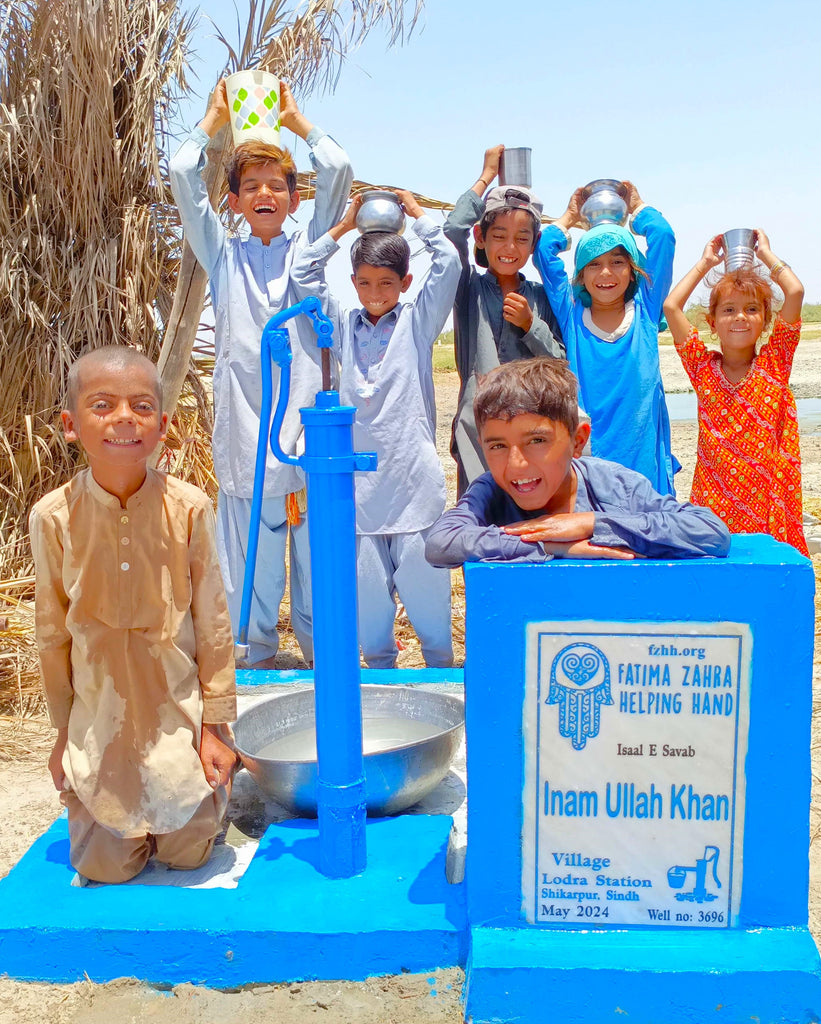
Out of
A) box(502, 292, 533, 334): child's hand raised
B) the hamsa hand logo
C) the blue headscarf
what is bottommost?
the hamsa hand logo

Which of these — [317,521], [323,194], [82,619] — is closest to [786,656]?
[317,521]

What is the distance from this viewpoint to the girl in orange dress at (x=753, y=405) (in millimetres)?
3531

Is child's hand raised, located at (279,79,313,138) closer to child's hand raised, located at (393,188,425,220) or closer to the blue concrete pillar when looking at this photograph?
child's hand raised, located at (393,188,425,220)

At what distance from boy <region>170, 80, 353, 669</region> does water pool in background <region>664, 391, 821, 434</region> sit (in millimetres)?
8241

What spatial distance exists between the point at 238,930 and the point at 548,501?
1.10 m

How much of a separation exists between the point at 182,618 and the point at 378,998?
0.88m

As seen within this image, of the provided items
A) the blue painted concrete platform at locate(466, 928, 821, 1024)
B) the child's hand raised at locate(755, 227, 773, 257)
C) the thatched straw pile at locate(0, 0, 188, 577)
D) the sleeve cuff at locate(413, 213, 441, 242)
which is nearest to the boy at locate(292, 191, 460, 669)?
the sleeve cuff at locate(413, 213, 441, 242)

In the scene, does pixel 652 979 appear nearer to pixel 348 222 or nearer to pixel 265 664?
pixel 265 664

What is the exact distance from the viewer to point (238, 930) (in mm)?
2037

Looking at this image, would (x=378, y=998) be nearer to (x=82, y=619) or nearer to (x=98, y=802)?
(x=98, y=802)

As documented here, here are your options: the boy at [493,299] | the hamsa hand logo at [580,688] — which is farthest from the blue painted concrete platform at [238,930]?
the boy at [493,299]

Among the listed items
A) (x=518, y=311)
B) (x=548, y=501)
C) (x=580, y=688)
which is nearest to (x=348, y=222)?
(x=518, y=311)

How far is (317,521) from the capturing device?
Result: 85.2 inches

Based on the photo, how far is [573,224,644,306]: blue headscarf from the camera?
3.30 metres
